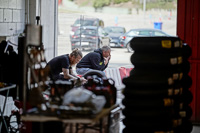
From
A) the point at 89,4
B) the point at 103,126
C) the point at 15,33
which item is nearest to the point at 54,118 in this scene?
the point at 103,126

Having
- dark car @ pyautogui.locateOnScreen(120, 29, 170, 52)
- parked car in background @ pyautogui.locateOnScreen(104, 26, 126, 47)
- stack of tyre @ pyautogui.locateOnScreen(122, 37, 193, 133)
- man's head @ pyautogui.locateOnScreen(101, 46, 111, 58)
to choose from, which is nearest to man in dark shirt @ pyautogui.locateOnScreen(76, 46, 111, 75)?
man's head @ pyautogui.locateOnScreen(101, 46, 111, 58)

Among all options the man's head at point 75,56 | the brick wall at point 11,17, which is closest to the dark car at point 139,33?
the man's head at point 75,56

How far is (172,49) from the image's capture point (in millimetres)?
5008

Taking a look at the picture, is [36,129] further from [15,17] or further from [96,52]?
[96,52]

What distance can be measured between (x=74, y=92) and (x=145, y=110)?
0.97 metres

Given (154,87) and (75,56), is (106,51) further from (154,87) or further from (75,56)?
(154,87)

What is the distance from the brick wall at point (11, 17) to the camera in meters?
6.75

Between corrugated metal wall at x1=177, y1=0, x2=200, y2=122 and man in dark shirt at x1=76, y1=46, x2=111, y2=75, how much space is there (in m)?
2.55

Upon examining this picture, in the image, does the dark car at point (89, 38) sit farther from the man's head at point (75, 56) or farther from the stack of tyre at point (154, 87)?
the stack of tyre at point (154, 87)

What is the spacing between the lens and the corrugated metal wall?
23.9 ft

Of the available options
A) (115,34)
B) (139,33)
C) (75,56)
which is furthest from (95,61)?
(115,34)

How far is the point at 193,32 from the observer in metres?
7.31

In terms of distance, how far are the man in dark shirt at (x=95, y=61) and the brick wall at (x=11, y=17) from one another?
239cm

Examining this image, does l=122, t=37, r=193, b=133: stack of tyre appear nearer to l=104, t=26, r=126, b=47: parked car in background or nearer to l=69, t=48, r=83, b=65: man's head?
l=69, t=48, r=83, b=65: man's head
